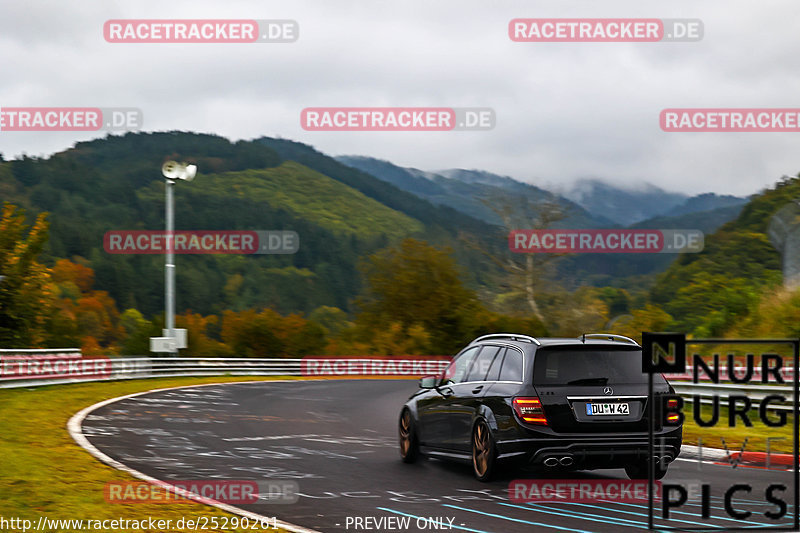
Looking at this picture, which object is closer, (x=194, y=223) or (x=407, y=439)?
(x=407, y=439)

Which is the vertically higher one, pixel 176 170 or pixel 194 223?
pixel 194 223

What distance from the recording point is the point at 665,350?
6.65m

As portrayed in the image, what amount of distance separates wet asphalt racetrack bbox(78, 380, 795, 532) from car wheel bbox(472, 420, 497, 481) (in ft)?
0.52

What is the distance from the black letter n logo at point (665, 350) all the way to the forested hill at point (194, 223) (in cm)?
10887

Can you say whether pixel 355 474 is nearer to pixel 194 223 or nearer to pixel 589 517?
pixel 589 517

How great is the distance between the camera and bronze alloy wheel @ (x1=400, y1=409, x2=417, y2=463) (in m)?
12.8

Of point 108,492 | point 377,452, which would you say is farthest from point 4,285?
point 108,492

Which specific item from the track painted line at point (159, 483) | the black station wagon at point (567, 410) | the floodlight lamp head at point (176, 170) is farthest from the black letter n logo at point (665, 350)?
the floodlight lamp head at point (176, 170)

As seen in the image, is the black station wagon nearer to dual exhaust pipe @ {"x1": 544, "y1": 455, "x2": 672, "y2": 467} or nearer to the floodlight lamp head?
dual exhaust pipe @ {"x1": 544, "y1": 455, "x2": 672, "y2": 467}

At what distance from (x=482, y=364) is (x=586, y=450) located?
→ 80.7 inches

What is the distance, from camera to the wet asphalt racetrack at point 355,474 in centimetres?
830

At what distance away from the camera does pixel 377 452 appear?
14000 millimetres

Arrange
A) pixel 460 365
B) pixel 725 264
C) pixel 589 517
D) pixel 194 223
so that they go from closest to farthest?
pixel 589 517 → pixel 460 365 → pixel 725 264 → pixel 194 223

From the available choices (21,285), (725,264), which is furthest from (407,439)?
(725,264)
